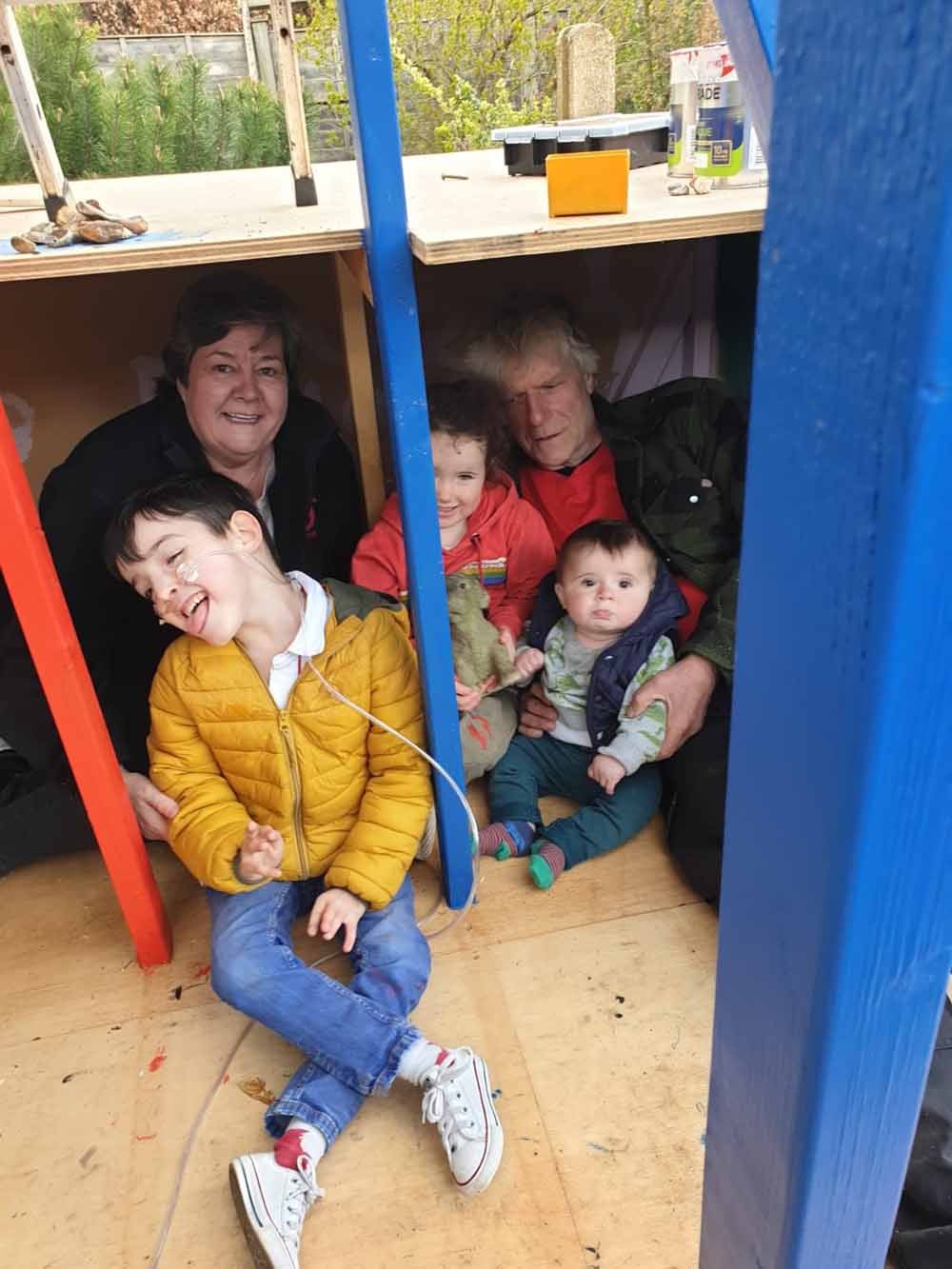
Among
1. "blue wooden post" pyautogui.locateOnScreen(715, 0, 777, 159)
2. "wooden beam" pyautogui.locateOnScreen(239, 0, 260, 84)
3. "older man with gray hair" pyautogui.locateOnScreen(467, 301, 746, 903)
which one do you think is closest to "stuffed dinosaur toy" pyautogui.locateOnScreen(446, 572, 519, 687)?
"older man with gray hair" pyautogui.locateOnScreen(467, 301, 746, 903)

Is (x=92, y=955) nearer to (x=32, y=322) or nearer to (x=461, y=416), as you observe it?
(x=461, y=416)

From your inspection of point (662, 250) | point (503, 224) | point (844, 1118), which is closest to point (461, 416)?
point (503, 224)

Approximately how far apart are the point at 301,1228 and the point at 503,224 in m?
1.24

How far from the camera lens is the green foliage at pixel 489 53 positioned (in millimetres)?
6465

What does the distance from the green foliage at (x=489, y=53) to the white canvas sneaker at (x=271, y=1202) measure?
6.66 m

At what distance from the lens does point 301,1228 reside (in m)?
1.14

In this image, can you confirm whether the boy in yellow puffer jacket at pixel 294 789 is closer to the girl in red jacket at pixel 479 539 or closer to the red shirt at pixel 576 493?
the girl in red jacket at pixel 479 539

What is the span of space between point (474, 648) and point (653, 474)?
0.51 metres

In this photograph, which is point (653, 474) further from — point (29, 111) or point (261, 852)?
point (29, 111)

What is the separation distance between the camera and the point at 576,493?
1.98 metres

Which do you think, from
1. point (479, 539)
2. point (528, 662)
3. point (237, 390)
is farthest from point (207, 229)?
point (528, 662)

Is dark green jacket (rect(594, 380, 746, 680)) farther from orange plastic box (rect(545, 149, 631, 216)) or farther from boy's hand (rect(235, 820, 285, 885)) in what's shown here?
boy's hand (rect(235, 820, 285, 885))

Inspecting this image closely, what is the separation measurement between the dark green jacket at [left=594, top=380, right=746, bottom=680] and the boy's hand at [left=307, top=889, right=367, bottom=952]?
Result: 0.81m

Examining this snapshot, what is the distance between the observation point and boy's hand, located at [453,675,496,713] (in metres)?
1.62
